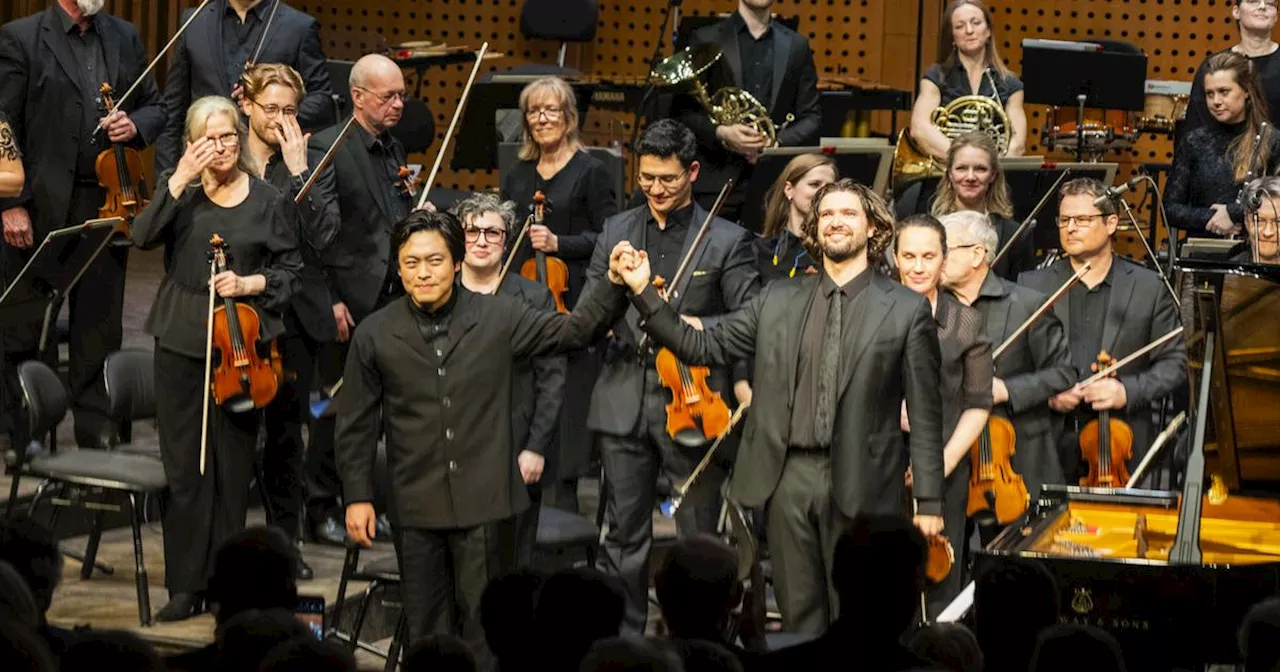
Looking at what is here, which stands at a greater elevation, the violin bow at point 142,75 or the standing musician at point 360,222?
the violin bow at point 142,75

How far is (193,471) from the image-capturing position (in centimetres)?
595

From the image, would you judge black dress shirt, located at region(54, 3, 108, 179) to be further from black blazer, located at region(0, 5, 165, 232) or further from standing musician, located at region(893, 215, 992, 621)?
standing musician, located at region(893, 215, 992, 621)

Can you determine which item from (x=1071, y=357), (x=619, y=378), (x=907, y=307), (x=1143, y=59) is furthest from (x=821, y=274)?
(x=1143, y=59)

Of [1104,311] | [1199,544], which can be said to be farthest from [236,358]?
[1199,544]

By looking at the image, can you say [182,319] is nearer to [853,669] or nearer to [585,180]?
[585,180]

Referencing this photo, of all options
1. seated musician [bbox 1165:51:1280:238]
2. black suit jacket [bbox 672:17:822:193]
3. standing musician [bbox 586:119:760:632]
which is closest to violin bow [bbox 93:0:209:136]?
black suit jacket [bbox 672:17:822:193]

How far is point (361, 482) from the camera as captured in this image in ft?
17.0

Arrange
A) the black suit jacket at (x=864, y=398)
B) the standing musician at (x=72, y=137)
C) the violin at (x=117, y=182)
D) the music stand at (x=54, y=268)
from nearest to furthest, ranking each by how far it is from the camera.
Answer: the black suit jacket at (x=864, y=398), the music stand at (x=54, y=268), the violin at (x=117, y=182), the standing musician at (x=72, y=137)

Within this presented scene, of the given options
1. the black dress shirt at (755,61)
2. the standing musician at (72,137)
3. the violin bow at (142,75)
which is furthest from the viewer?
the black dress shirt at (755,61)

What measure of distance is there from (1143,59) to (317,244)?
158 inches

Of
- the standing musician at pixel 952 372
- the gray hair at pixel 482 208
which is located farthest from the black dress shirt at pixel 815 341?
the gray hair at pixel 482 208

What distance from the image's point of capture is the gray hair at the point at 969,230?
610 cm

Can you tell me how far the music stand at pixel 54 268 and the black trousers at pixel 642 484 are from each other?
192cm

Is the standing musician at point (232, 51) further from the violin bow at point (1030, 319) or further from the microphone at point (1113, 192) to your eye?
the microphone at point (1113, 192)
